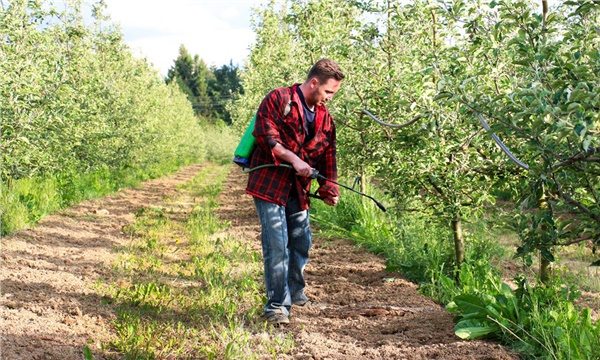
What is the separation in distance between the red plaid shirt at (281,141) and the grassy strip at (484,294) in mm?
1309

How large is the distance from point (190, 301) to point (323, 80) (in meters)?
2.16

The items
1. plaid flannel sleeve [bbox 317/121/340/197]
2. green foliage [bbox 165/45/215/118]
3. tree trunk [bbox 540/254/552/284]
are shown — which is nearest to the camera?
tree trunk [bbox 540/254/552/284]

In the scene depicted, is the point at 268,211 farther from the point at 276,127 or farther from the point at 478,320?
the point at 478,320

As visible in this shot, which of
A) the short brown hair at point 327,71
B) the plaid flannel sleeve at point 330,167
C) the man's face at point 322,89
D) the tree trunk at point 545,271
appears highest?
the short brown hair at point 327,71

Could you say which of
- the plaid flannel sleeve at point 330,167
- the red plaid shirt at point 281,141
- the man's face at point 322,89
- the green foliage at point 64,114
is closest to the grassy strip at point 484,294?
the plaid flannel sleeve at point 330,167

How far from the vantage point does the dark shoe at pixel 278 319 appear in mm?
4377

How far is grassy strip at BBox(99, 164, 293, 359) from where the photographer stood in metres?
3.82

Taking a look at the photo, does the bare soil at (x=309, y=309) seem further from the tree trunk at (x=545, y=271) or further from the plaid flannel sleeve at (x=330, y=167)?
the plaid flannel sleeve at (x=330, y=167)

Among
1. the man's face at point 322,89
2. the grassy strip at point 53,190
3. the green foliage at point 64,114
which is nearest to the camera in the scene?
the man's face at point 322,89

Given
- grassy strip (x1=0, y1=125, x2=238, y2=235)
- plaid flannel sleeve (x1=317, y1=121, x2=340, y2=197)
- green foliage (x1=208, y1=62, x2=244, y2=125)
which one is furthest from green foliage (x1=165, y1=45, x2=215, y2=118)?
plaid flannel sleeve (x1=317, y1=121, x2=340, y2=197)

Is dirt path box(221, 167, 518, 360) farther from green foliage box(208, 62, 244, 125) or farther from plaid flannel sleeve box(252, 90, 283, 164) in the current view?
green foliage box(208, 62, 244, 125)

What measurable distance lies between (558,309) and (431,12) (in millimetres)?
2662

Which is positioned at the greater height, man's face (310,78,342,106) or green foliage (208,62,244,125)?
green foliage (208,62,244,125)

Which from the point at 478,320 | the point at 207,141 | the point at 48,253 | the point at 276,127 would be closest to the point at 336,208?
the point at 48,253
